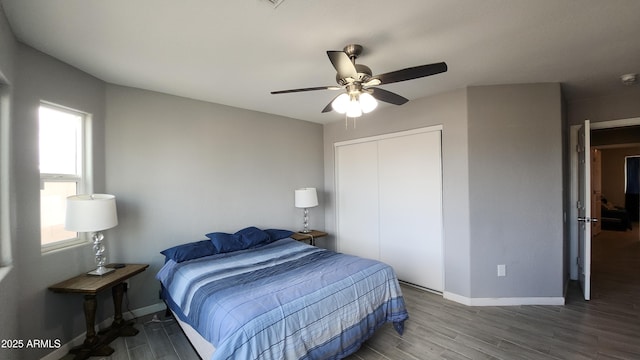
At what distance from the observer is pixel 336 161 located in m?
4.50

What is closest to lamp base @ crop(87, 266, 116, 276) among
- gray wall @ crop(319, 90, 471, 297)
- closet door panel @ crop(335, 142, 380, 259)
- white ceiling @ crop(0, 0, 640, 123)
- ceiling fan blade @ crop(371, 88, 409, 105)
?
white ceiling @ crop(0, 0, 640, 123)

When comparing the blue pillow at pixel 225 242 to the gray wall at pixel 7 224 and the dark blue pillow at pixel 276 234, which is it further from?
the gray wall at pixel 7 224

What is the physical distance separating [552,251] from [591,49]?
2.00 meters

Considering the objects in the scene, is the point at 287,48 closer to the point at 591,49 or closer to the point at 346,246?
the point at 591,49

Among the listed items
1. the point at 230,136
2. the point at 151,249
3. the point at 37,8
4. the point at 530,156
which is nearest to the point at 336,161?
the point at 230,136

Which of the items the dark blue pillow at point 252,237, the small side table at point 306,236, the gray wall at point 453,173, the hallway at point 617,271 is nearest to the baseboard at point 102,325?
the dark blue pillow at point 252,237

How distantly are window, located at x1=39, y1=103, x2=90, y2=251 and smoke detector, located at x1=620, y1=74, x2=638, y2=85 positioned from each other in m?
5.25

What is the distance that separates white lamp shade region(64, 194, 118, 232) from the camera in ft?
7.02

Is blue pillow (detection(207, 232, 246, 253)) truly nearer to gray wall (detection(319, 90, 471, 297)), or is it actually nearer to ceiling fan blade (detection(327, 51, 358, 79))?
ceiling fan blade (detection(327, 51, 358, 79))

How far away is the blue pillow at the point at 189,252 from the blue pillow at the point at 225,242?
6cm

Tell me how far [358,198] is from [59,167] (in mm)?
3491

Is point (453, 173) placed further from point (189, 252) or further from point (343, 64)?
point (189, 252)

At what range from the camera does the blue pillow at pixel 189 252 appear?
2598 mm

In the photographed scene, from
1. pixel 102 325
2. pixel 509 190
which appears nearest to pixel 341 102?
pixel 509 190
